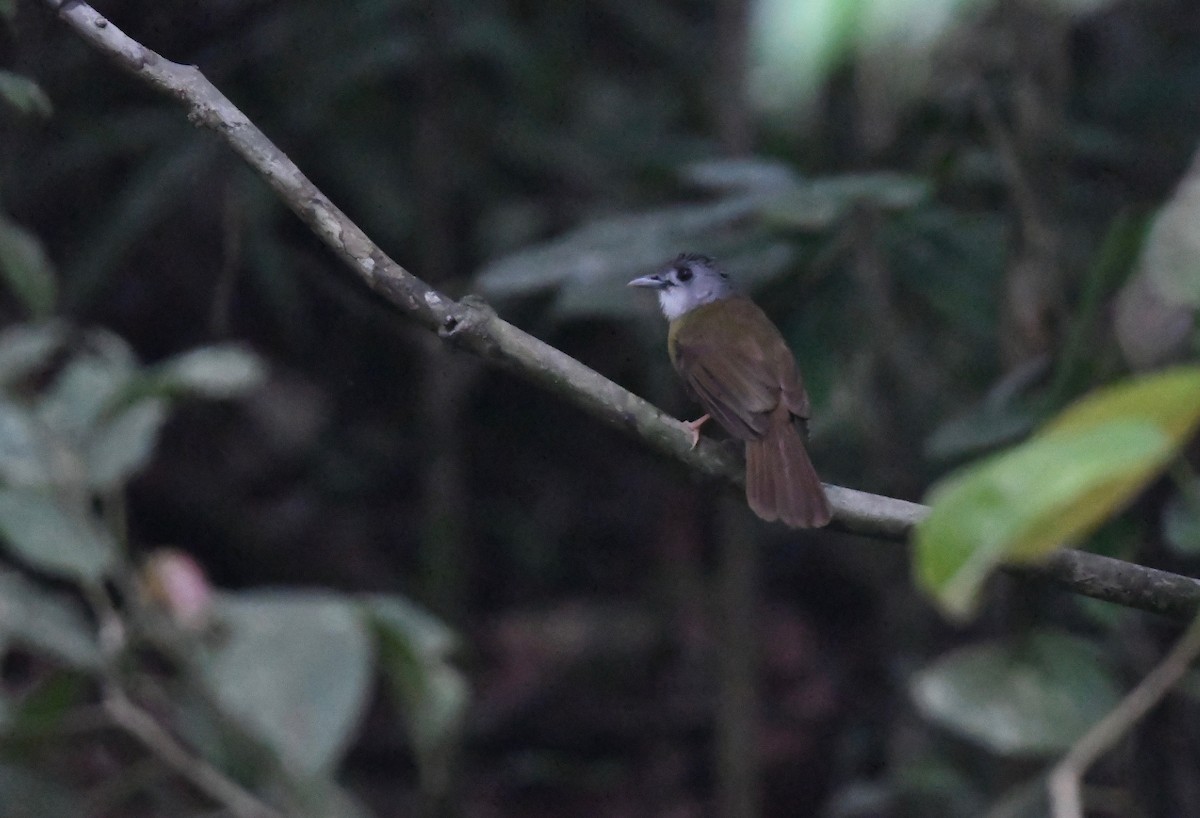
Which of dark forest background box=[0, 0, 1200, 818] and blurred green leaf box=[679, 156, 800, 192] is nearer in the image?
dark forest background box=[0, 0, 1200, 818]

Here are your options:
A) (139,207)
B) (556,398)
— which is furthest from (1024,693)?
(139,207)

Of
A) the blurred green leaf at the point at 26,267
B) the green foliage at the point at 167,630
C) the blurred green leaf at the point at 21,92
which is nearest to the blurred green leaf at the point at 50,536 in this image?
the green foliage at the point at 167,630

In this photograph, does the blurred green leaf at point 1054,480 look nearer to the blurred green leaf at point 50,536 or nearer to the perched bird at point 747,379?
the perched bird at point 747,379

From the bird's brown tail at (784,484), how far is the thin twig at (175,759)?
3.75 ft

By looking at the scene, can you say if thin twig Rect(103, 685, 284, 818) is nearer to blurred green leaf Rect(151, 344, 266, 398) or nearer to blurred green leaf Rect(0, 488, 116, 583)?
blurred green leaf Rect(0, 488, 116, 583)

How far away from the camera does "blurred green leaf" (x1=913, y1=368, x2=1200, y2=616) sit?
0.69 meters

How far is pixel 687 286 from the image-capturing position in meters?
3.39

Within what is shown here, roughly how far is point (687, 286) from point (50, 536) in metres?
1.65

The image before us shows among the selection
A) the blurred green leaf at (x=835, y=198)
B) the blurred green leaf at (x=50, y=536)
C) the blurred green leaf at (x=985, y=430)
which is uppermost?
the blurred green leaf at (x=835, y=198)

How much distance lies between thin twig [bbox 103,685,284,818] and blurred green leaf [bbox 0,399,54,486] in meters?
0.43

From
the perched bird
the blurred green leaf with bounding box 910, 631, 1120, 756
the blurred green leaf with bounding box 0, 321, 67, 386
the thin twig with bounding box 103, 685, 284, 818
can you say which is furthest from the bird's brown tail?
the blurred green leaf with bounding box 0, 321, 67, 386

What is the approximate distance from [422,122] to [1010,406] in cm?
211

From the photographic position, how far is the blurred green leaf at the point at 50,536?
234 cm

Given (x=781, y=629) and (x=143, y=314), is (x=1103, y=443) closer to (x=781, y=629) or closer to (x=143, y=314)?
(x=143, y=314)
